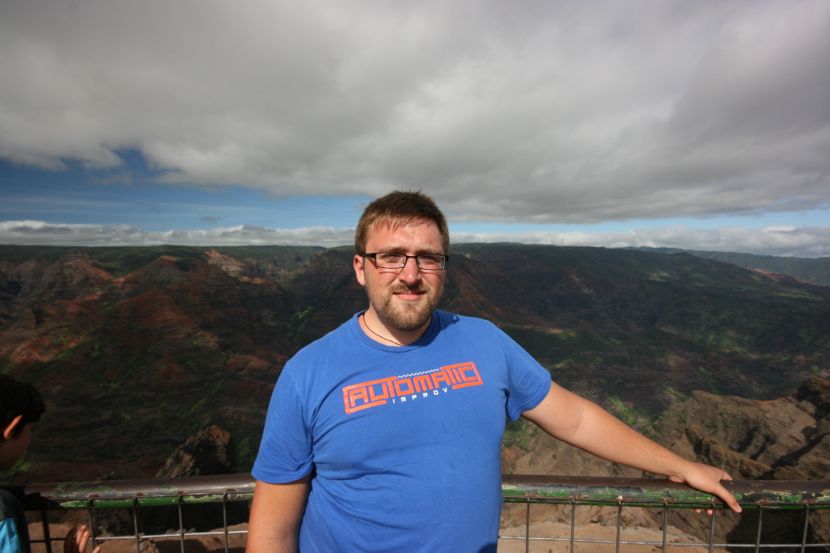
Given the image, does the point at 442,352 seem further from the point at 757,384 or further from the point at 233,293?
the point at 757,384

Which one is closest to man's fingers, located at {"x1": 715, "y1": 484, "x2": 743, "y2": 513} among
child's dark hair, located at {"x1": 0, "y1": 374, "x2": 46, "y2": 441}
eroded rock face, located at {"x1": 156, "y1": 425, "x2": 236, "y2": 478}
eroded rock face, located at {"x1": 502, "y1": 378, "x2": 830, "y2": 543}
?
child's dark hair, located at {"x1": 0, "y1": 374, "x2": 46, "y2": 441}

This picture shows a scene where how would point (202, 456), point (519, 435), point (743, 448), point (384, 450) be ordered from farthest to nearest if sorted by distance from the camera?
1. point (519, 435)
2. point (743, 448)
3. point (202, 456)
4. point (384, 450)

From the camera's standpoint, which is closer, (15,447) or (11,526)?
(11,526)

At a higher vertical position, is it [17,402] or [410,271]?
[410,271]

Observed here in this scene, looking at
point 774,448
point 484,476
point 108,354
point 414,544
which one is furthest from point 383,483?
point 108,354

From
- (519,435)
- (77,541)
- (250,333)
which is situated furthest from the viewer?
(250,333)

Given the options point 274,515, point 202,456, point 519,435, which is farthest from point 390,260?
point 519,435

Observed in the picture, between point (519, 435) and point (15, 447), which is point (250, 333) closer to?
point (519, 435)
